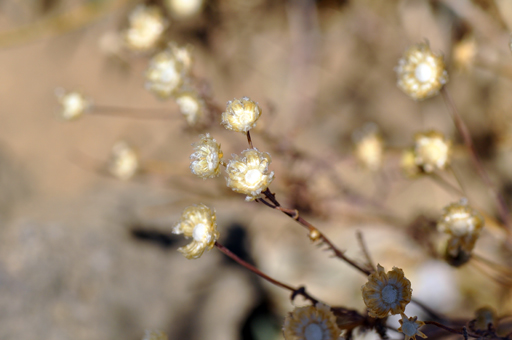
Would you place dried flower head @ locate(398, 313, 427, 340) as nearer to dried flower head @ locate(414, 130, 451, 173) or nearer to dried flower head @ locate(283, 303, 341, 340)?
dried flower head @ locate(283, 303, 341, 340)

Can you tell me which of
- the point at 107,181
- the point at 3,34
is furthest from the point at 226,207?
the point at 3,34

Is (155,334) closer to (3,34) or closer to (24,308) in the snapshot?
(24,308)

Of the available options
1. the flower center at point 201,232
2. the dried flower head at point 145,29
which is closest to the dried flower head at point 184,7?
the dried flower head at point 145,29

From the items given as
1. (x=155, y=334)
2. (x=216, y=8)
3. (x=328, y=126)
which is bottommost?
(x=155, y=334)

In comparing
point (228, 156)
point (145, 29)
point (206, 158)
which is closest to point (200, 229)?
point (206, 158)

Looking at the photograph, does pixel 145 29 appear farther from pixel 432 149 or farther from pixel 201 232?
pixel 432 149

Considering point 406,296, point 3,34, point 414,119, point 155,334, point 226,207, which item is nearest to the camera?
point 406,296
